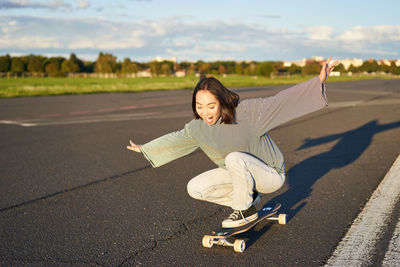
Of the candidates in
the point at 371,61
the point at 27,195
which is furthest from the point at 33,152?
the point at 371,61

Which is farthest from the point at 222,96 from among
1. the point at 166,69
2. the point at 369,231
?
the point at 166,69

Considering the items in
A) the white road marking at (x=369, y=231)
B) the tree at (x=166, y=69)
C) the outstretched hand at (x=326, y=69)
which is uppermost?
the tree at (x=166, y=69)

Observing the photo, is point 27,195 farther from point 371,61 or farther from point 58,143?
point 371,61

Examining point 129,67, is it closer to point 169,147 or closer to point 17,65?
point 17,65

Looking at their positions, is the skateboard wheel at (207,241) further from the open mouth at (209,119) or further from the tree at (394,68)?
the tree at (394,68)

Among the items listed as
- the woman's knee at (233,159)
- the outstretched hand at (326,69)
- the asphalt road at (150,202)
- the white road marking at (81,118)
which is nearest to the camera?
the outstretched hand at (326,69)

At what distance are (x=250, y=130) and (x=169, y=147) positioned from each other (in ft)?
2.50

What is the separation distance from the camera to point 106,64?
134125 millimetres

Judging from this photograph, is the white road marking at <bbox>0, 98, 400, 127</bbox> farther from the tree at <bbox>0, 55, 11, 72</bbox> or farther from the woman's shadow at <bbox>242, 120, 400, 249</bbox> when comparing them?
the tree at <bbox>0, 55, 11, 72</bbox>

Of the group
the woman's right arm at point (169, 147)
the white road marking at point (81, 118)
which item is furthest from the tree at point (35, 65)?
the woman's right arm at point (169, 147)

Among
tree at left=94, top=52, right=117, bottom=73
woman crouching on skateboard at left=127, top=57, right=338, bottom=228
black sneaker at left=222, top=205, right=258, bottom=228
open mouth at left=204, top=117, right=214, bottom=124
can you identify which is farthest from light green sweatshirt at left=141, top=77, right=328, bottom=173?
tree at left=94, top=52, right=117, bottom=73

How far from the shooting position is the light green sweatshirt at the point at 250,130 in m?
3.21

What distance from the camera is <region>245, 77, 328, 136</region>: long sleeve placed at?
126 inches

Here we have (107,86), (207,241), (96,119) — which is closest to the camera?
(207,241)
